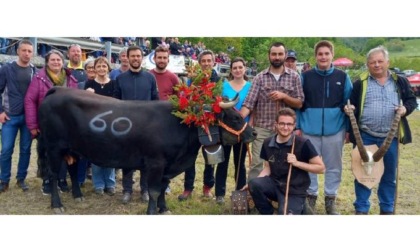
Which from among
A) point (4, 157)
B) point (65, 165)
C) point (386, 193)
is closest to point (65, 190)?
point (65, 165)

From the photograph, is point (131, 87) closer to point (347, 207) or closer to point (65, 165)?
point (65, 165)

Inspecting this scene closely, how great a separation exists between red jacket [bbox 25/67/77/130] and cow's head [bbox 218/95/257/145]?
2572mm

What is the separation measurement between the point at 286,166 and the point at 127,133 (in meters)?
2.06

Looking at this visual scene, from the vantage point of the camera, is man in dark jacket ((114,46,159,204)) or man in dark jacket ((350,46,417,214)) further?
man in dark jacket ((114,46,159,204))

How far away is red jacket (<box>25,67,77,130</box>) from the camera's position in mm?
5977

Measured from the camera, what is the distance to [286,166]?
16.2 feet

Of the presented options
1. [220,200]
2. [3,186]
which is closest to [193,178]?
[220,200]

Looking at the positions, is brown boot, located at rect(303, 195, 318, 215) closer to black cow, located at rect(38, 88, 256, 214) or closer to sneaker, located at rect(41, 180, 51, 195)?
black cow, located at rect(38, 88, 256, 214)

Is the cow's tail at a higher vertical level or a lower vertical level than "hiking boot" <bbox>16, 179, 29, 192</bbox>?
higher

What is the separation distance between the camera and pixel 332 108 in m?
5.40

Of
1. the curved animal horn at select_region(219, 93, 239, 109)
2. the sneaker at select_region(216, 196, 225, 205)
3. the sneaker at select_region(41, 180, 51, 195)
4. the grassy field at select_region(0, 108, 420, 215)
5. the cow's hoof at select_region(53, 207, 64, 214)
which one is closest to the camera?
the curved animal horn at select_region(219, 93, 239, 109)

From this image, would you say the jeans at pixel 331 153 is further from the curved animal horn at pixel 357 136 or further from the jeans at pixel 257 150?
the jeans at pixel 257 150

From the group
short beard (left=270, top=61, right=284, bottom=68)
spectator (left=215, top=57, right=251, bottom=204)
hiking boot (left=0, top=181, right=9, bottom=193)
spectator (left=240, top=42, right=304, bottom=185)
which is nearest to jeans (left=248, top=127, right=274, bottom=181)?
spectator (left=240, top=42, right=304, bottom=185)

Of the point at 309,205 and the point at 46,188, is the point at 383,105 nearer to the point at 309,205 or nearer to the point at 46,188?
the point at 309,205
